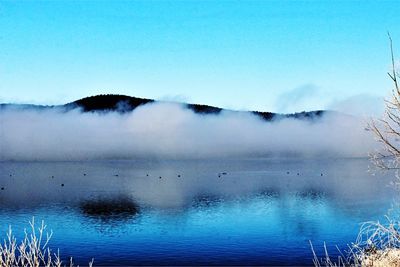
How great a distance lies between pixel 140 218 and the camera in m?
66.4

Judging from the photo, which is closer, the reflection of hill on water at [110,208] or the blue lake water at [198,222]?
the blue lake water at [198,222]

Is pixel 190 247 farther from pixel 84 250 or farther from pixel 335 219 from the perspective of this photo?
pixel 335 219

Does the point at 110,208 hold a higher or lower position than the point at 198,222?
lower

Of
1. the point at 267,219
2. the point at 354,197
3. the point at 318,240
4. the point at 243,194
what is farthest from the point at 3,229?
the point at 354,197

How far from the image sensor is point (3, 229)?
59.1 metres

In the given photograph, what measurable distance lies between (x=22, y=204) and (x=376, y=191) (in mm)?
70135

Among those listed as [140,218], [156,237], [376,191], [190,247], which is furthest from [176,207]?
[376,191]

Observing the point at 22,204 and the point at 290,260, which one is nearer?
the point at 290,260

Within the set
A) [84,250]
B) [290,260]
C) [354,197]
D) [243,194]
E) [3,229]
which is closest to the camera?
[290,260]

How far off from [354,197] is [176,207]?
34921 mm

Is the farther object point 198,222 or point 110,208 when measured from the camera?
point 110,208

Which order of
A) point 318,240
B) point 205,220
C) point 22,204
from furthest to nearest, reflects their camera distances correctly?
point 22,204
point 205,220
point 318,240

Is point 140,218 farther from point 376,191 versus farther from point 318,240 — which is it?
point 376,191

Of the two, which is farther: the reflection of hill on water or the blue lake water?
the reflection of hill on water
